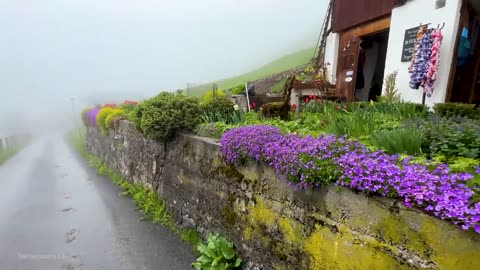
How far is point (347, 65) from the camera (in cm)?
948

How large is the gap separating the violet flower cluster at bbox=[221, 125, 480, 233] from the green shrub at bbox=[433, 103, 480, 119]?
127 inches

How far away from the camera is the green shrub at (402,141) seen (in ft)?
8.41

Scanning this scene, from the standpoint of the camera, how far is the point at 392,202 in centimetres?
207

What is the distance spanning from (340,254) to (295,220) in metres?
0.60

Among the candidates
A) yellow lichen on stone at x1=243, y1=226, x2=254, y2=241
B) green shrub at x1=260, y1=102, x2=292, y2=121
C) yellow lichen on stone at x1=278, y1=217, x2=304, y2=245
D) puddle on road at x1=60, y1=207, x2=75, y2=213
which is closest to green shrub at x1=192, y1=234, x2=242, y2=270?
yellow lichen on stone at x1=243, y1=226, x2=254, y2=241

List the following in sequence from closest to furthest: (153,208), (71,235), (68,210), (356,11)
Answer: (71,235) → (153,208) → (68,210) → (356,11)

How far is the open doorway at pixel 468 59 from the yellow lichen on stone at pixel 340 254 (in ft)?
17.8

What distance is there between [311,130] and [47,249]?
476 centimetres

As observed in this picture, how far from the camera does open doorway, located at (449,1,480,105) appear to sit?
19.7 feet

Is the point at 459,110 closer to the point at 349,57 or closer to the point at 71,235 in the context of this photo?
the point at 349,57

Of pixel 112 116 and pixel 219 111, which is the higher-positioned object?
pixel 219 111

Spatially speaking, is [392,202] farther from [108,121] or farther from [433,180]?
[108,121]

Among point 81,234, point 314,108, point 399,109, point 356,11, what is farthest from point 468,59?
point 81,234

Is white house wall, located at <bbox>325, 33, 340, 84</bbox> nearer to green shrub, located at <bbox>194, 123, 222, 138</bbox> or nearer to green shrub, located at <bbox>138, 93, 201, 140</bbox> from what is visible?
green shrub, located at <bbox>138, 93, 201, 140</bbox>
